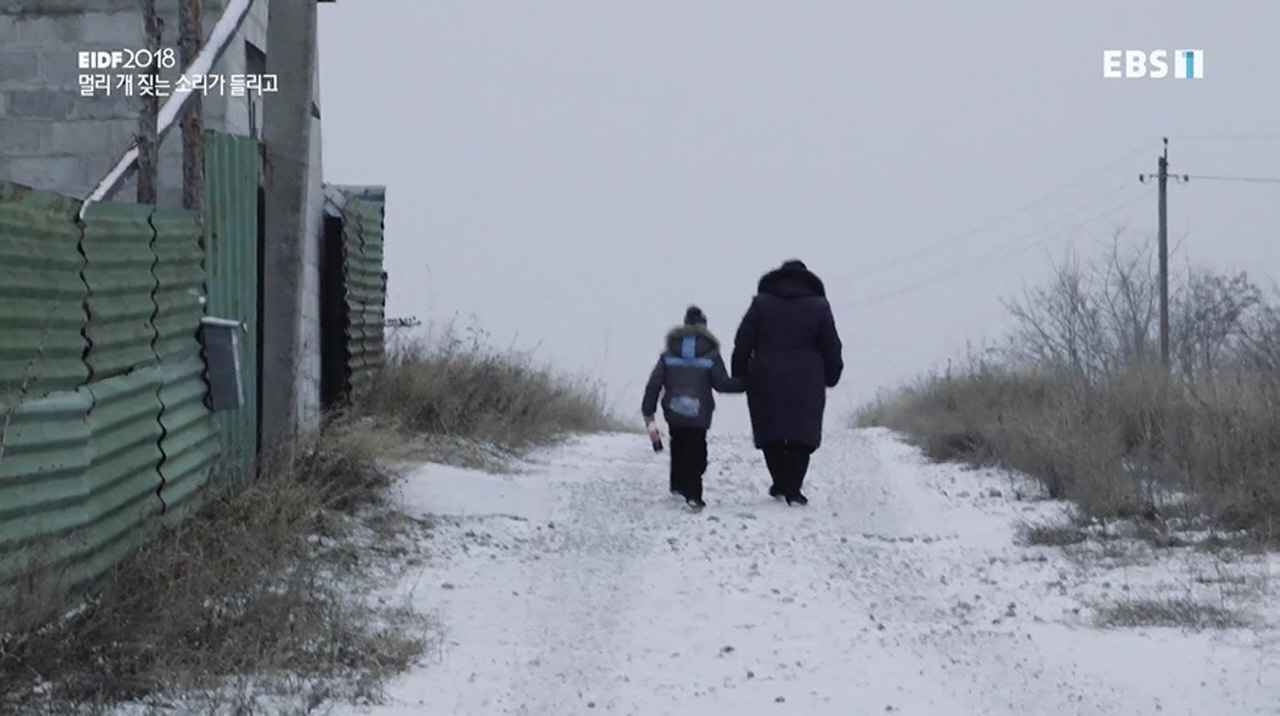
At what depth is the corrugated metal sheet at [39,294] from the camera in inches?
245

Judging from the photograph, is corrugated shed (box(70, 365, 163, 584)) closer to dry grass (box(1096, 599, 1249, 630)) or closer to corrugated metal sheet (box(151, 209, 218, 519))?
corrugated metal sheet (box(151, 209, 218, 519))

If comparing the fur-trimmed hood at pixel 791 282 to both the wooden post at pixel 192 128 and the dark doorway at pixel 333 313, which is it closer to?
the dark doorway at pixel 333 313

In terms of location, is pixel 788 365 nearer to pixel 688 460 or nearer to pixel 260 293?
pixel 688 460

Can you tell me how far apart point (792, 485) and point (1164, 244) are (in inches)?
1096

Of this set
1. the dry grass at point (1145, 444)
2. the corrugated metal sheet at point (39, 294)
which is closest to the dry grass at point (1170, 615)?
the dry grass at point (1145, 444)

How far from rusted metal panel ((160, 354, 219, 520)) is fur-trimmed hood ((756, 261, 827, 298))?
17.5ft

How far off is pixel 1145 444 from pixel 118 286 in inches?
299

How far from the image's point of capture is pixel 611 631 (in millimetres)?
8039

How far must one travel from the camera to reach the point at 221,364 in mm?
9422

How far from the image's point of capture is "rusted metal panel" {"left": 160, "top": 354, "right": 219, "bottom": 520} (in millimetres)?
8336

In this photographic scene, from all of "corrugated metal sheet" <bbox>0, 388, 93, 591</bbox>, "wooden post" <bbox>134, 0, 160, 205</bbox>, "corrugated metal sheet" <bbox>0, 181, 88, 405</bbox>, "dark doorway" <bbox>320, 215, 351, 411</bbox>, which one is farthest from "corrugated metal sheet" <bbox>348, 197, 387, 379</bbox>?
"corrugated metal sheet" <bbox>0, 388, 93, 591</bbox>

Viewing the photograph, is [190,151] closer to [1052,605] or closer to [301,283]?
[301,283]

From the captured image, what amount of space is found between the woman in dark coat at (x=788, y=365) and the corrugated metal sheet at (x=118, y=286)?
19.9 feet

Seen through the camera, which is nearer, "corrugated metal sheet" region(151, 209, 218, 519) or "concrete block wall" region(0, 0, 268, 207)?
"corrugated metal sheet" region(151, 209, 218, 519)
